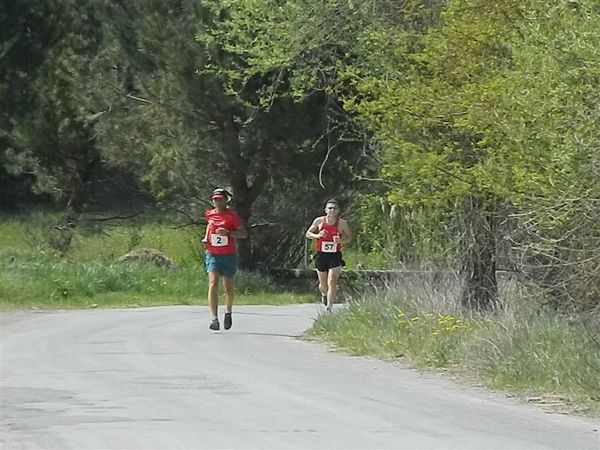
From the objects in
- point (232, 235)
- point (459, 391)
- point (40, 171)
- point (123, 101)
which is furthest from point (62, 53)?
point (459, 391)

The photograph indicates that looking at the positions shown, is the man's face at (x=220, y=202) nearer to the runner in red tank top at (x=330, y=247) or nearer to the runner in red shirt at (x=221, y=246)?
the runner in red shirt at (x=221, y=246)

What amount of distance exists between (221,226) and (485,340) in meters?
5.27

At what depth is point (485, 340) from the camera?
13625mm

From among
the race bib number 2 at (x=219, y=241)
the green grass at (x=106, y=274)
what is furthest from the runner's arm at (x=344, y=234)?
the green grass at (x=106, y=274)

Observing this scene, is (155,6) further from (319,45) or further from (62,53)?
(319,45)

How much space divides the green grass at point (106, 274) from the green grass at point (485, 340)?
26.3 feet

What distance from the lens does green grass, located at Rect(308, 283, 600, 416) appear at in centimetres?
1213

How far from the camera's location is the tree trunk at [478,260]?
16.7m

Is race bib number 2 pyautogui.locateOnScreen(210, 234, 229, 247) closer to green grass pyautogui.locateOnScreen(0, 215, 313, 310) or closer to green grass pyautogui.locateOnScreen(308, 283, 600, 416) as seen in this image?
green grass pyautogui.locateOnScreen(308, 283, 600, 416)

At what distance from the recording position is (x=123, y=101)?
28859mm

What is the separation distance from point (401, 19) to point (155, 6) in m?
11.6

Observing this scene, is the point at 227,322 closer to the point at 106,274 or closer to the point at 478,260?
the point at 478,260

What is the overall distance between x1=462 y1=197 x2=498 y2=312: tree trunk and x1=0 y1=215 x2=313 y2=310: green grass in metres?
9.03

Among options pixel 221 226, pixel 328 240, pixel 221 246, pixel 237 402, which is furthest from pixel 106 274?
pixel 237 402
